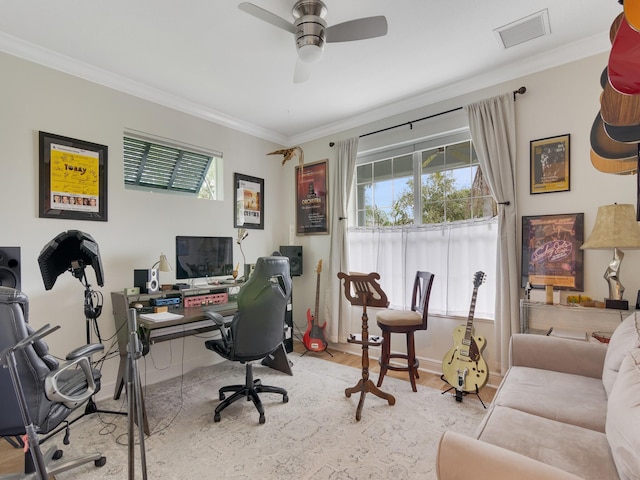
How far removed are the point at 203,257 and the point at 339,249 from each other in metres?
1.55

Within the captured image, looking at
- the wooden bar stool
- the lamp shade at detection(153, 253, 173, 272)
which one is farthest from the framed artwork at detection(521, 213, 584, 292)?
the lamp shade at detection(153, 253, 173, 272)

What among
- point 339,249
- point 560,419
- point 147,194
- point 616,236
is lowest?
point 560,419

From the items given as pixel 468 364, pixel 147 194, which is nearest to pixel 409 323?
pixel 468 364

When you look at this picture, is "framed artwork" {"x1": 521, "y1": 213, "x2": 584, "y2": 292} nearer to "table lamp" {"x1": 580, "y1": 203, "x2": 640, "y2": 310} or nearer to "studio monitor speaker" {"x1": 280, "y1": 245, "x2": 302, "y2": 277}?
"table lamp" {"x1": 580, "y1": 203, "x2": 640, "y2": 310}

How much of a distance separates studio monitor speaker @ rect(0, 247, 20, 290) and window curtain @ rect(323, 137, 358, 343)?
2.84 metres

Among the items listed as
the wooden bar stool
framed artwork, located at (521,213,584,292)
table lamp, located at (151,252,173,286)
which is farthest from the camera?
table lamp, located at (151,252,173,286)

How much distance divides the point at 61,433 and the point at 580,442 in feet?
9.73

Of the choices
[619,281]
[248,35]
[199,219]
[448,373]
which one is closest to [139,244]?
[199,219]

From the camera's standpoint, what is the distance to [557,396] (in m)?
1.61

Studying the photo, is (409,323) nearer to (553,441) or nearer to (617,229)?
(553,441)

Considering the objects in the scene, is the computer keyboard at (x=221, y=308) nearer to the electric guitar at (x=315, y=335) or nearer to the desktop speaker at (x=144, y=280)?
the desktop speaker at (x=144, y=280)

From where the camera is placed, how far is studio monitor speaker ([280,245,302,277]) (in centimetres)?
411

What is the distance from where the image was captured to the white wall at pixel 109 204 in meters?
2.35

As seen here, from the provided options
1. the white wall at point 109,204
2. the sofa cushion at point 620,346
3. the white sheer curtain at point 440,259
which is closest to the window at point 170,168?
the white wall at point 109,204
